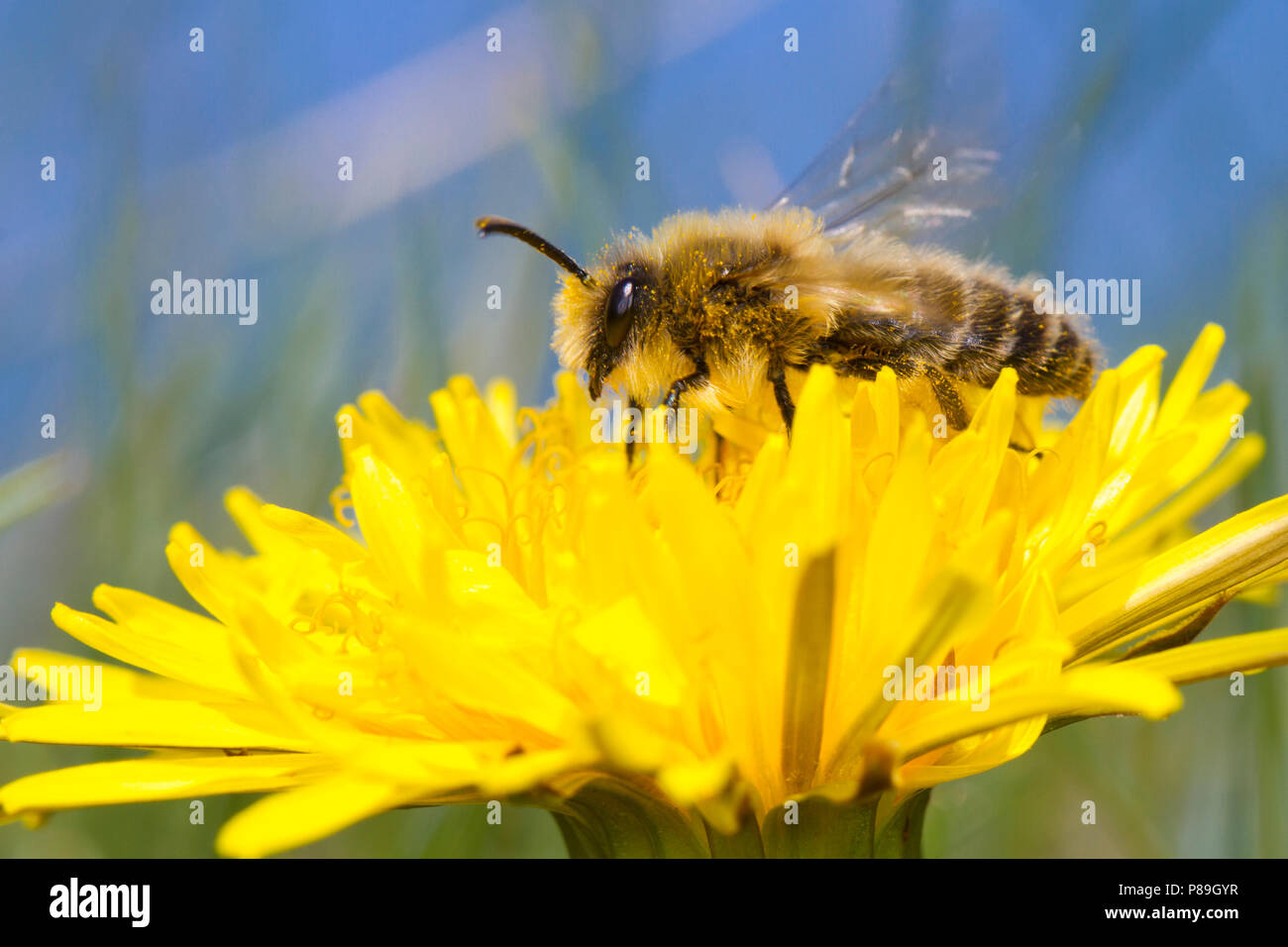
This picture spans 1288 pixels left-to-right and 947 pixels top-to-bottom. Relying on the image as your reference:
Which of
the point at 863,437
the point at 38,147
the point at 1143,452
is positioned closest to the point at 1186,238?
the point at 1143,452

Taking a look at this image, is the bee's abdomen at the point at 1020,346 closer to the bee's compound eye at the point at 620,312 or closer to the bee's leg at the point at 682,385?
the bee's leg at the point at 682,385

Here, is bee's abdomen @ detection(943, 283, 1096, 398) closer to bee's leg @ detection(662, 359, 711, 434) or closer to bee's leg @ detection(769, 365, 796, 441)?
bee's leg @ detection(769, 365, 796, 441)

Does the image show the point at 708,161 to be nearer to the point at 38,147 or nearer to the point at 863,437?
the point at 38,147

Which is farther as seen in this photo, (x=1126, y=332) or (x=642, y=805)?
(x=1126, y=332)

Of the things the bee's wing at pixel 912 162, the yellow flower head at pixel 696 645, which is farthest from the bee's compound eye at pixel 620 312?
the bee's wing at pixel 912 162

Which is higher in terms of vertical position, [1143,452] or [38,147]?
[38,147]
